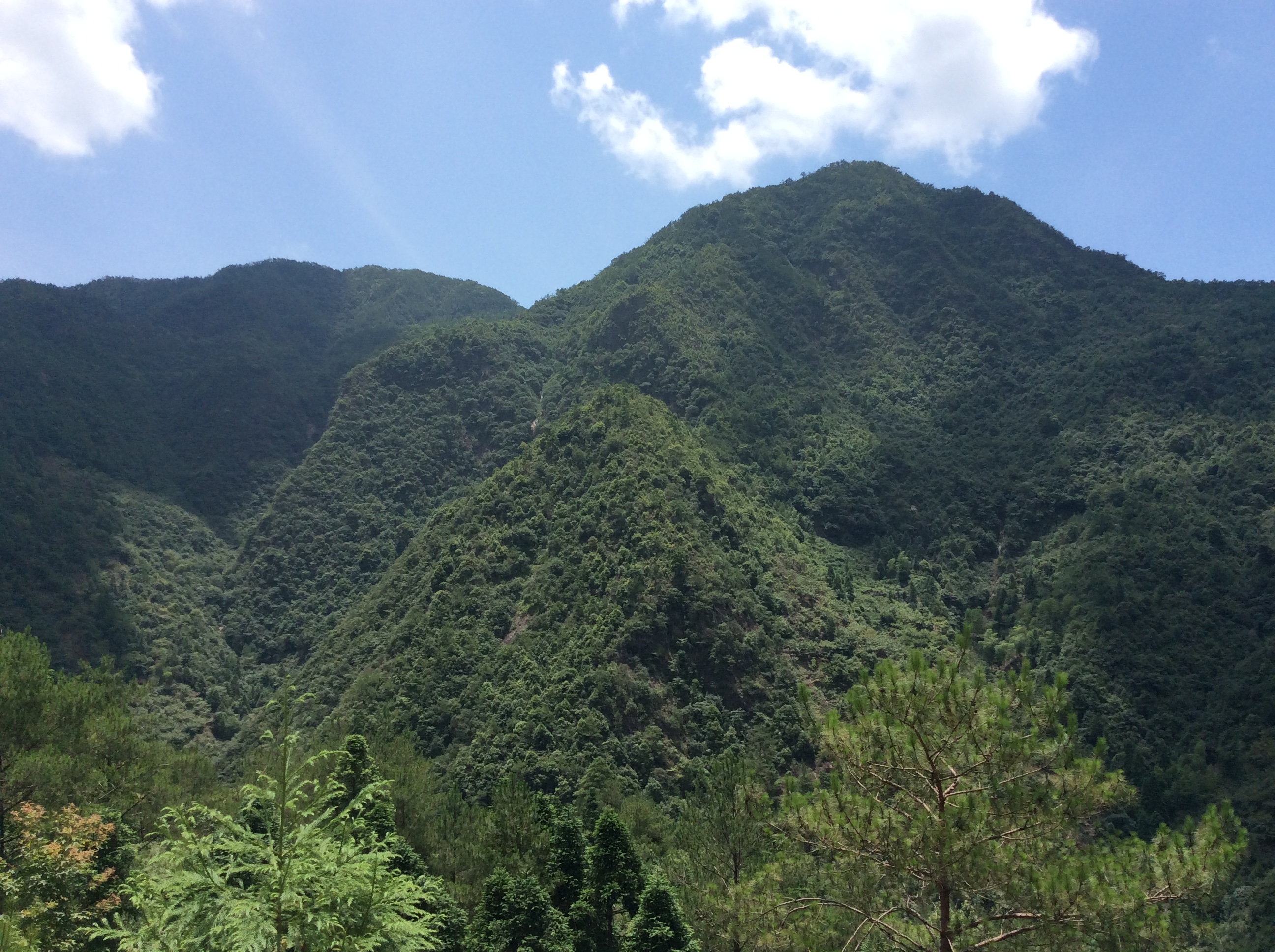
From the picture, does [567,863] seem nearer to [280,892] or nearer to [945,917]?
[945,917]

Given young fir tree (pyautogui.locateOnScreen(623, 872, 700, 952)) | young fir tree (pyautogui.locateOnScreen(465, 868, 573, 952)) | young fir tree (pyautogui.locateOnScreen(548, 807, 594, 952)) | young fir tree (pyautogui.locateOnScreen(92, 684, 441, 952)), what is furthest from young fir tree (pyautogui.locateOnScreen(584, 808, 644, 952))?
young fir tree (pyautogui.locateOnScreen(92, 684, 441, 952))

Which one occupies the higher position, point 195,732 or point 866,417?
point 866,417

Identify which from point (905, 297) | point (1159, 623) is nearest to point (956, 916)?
point (1159, 623)

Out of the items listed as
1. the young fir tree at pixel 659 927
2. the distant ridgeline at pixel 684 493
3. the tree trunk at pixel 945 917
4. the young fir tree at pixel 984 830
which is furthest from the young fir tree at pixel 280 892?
the distant ridgeline at pixel 684 493

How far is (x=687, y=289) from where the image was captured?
402ft

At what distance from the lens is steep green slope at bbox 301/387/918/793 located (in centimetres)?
5416

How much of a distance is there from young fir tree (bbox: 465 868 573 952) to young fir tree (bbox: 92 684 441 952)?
14886 millimetres

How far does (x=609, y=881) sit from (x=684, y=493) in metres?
46.0

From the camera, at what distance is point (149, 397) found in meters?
116

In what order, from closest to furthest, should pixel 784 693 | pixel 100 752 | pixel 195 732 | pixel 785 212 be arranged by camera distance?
pixel 100 752 < pixel 784 693 < pixel 195 732 < pixel 785 212

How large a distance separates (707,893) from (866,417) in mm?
97077

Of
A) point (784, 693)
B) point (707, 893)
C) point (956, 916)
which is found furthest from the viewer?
point (784, 693)

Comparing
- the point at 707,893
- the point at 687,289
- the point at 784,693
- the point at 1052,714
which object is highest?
the point at 687,289

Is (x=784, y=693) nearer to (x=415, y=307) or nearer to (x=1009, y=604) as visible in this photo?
(x=1009, y=604)
